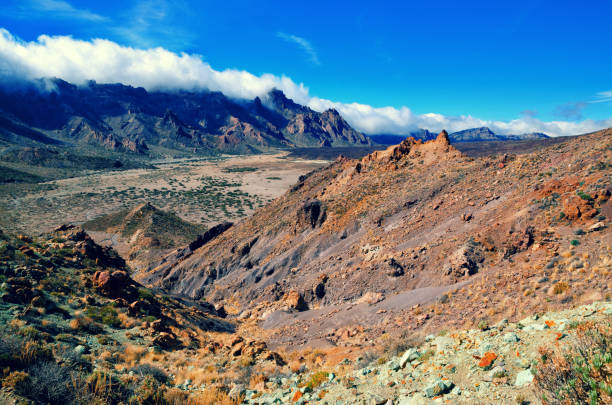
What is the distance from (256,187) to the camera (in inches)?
4596

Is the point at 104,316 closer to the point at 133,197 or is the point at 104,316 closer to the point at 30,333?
the point at 30,333

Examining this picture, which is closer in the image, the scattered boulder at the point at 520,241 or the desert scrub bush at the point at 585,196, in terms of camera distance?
the desert scrub bush at the point at 585,196

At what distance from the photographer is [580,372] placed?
4316mm

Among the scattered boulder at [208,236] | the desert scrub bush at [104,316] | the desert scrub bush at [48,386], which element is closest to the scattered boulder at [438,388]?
the desert scrub bush at [48,386]

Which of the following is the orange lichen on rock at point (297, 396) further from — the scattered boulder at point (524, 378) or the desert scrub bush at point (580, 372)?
the desert scrub bush at point (580, 372)

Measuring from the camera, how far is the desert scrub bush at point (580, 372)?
4.03 meters

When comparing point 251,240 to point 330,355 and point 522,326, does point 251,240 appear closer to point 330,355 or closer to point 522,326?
point 330,355

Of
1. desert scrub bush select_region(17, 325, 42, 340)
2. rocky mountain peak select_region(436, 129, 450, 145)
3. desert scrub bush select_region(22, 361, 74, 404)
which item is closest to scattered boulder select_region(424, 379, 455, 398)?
desert scrub bush select_region(22, 361, 74, 404)

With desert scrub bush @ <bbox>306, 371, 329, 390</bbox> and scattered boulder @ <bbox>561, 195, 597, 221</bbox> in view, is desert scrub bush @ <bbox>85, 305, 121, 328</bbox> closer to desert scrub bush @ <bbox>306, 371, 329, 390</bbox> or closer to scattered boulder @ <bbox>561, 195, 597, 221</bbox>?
desert scrub bush @ <bbox>306, 371, 329, 390</bbox>

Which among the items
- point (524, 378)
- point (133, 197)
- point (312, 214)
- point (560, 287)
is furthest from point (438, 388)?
point (133, 197)

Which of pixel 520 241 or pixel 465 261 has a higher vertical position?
pixel 520 241

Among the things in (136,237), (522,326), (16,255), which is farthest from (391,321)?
(136,237)

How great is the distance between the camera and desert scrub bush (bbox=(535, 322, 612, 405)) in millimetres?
4031

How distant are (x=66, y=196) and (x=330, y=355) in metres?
103
